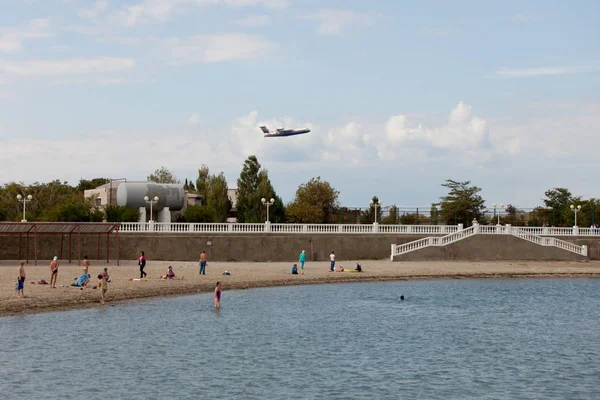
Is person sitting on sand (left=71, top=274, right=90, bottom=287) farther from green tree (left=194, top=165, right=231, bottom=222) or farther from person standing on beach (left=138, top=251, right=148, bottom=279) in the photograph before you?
green tree (left=194, top=165, right=231, bottom=222)

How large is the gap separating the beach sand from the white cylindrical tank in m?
22.3

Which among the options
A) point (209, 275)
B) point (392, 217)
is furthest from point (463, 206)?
point (209, 275)

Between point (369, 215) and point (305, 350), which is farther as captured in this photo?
point (369, 215)

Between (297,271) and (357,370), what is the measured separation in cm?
Answer: 2734

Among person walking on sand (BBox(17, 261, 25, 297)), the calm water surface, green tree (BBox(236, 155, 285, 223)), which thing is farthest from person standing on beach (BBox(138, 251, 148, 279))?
green tree (BBox(236, 155, 285, 223))

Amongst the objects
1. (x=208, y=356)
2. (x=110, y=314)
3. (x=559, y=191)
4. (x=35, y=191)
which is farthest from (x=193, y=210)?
(x=208, y=356)

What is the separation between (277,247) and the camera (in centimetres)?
6194

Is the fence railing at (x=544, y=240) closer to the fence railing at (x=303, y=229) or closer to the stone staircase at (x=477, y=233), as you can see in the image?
the stone staircase at (x=477, y=233)

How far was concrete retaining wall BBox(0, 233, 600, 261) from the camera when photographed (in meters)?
60.0

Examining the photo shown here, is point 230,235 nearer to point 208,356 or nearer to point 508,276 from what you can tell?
point 508,276

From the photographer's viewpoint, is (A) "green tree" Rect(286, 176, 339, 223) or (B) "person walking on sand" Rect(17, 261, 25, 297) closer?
(B) "person walking on sand" Rect(17, 261, 25, 297)

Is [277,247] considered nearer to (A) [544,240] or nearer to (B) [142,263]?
(B) [142,263]

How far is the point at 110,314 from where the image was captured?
115ft

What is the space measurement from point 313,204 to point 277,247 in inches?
1444
